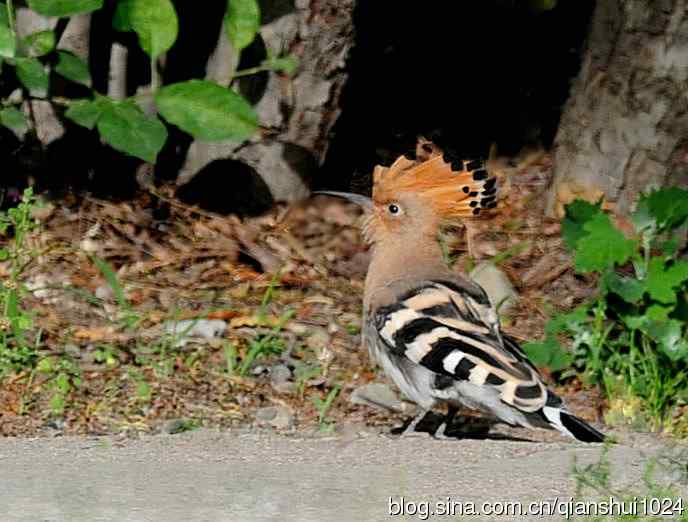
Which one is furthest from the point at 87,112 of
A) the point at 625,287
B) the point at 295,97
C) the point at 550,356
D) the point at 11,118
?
the point at 625,287

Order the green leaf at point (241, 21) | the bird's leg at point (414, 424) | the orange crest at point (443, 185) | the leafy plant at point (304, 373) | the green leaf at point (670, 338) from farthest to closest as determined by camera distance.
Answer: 1. the green leaf at point (241, 21)
2. the leafy plant at point (304, 373)
3. the orange crest at point (443, 185)
4. the green leaf at point (670, 338)
5. the bird's leg at point (414, 424)

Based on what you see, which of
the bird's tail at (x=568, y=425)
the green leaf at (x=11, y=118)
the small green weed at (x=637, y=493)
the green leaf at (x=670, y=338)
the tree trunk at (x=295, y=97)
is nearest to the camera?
the small green weed at (x=637, y=493)

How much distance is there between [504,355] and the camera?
5207 mm

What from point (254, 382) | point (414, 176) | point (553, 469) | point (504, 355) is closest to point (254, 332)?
point (254, 382)

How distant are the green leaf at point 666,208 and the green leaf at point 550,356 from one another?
541 mm

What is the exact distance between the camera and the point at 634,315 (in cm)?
578

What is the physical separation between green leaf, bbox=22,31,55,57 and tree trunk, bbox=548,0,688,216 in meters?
2.18

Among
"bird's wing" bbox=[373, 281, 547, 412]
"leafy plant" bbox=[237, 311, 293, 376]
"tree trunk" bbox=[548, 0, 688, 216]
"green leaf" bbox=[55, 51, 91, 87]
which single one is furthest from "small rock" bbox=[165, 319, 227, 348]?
"tree trunk" bbox=[548, 0, 688, 216]

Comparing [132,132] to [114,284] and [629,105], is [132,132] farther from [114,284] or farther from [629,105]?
[629,105]

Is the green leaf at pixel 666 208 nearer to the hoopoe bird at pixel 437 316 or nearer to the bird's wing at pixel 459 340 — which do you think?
the hoopoe bird at pixel 437 316

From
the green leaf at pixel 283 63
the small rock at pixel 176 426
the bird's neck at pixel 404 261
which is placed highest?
the green leaf at pixel 283 63

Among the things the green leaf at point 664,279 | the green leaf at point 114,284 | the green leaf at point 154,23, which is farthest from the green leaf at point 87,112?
the green leaf at point 664,279

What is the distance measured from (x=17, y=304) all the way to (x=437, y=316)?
1599 millimetres

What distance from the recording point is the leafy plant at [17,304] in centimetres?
577
